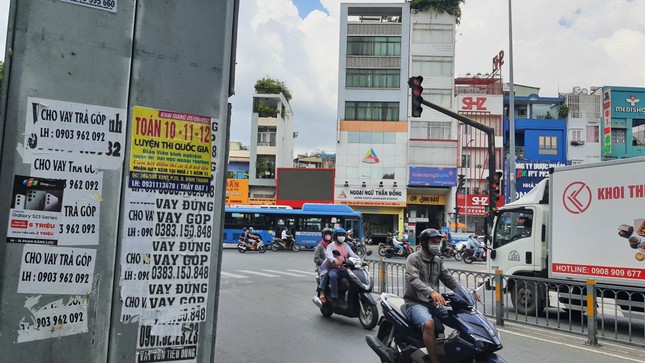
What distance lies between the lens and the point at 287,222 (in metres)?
32.2

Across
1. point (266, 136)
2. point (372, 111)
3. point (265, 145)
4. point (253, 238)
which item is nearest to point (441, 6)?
point (372, 111)

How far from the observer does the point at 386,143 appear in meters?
45.7

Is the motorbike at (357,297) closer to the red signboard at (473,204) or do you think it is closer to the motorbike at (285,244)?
the motorbike at (285,244)

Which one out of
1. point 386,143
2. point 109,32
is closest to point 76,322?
point 109,32

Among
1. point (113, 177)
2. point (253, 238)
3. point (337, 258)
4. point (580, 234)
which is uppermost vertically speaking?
point (113, 177)

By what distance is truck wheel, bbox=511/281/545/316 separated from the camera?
9.43 metres

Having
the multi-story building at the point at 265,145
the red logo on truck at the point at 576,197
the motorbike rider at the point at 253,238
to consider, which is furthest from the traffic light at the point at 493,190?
the multi-story building at the point at 265,145

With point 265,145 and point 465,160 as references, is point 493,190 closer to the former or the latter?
point 465,160

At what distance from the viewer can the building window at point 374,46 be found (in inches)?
1848

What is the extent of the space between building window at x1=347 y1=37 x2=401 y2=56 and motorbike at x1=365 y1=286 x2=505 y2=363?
4378cm

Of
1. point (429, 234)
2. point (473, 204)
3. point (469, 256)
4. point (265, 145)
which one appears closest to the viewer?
point (429, 234)

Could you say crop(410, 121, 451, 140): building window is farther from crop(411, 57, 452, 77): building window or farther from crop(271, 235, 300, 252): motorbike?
crop(271, 235, 300, 252): motorbike

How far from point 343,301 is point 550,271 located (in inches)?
175

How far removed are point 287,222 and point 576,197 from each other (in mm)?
23891
